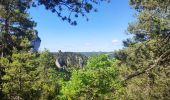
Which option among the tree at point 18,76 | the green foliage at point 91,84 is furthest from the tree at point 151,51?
the tree at point 18,76

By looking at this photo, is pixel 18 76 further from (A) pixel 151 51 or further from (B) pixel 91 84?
(A) pixel 151 51

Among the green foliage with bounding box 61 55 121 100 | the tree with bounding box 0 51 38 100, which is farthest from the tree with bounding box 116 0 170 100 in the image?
the tree with bounding box 0 51 38 100

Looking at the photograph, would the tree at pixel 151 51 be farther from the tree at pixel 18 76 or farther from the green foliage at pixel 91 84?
the tree at pixel 18 76

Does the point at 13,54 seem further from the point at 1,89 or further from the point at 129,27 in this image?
the point at 129,27

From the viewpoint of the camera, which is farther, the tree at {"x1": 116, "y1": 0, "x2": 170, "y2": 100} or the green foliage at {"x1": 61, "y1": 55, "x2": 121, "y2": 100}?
the green foliage at {"x1": 61, "y1": 55, "x2": 121, "y2": 100}

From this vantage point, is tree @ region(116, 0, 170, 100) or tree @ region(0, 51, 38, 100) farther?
tree @ region(0, 51, 38, 100)

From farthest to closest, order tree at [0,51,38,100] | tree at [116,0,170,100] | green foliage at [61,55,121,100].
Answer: green foliage at [61,55,121,100] → tree at [0,51,38,100] → tree at [116,0,170,100]

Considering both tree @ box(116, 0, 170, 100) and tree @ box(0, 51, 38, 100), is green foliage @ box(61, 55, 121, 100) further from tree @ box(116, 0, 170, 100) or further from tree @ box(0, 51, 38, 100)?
tree @ box(116, 0, 170, 100)

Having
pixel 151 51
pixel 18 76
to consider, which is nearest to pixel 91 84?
pixel 18 76

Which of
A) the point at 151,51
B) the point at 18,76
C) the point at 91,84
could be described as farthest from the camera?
the point at 91,84

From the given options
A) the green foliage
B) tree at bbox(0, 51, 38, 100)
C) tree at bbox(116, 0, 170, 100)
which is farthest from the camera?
the green foliage

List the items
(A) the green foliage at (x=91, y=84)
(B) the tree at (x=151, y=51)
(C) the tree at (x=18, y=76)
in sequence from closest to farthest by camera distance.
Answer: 1. (B) the tree at (x=151, y=51)
2. (C) the tree at (x=18, y=76)
3. (A) the green foliage at (x=91, y=84)

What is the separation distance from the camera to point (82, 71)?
41.1 m

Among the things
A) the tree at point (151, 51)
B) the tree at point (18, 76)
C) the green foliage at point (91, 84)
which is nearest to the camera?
the tree at point (151, 51)
